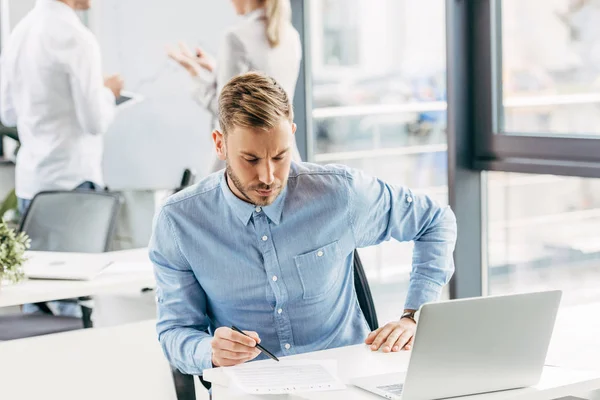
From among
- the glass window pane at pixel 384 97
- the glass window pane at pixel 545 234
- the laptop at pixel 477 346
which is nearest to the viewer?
the laptop at pixel 477 346

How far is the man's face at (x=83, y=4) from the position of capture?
4.68 metres

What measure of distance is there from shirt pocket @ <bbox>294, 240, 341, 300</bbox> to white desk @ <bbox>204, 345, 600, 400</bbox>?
8.6 inches

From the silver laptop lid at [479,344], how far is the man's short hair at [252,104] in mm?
662

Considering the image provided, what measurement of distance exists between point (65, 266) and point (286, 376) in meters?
1.55

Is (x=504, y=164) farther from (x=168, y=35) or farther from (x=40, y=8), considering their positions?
(x=40, y=8)

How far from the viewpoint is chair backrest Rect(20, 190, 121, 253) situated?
12.7ft

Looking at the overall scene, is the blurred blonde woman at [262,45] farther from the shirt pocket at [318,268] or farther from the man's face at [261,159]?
the man's face at [261,159]

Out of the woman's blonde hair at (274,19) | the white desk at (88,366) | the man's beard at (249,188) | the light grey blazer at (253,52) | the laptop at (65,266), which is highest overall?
the woman's blonde hair at (274,19)

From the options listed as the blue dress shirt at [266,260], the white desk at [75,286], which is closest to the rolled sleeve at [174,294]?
the blue dress shirt at [266,260]

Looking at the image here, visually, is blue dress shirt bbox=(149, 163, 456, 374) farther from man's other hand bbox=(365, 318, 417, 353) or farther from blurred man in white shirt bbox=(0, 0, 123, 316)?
blurred man in white shirt bbox=(0, 0, 123, 316)

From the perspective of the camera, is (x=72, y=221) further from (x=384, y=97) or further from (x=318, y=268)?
(x=318, y=268)

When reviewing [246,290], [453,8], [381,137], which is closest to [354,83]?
[381,137]

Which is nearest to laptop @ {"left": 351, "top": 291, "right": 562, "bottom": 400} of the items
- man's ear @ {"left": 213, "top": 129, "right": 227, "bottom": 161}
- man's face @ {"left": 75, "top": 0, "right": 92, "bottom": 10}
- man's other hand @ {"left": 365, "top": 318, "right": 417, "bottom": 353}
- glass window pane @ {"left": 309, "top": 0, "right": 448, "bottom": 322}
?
man's other hand @ {"left": 365, "top": 318, "right": 417, "bottom": 353}

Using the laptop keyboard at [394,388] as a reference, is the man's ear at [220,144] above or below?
above
